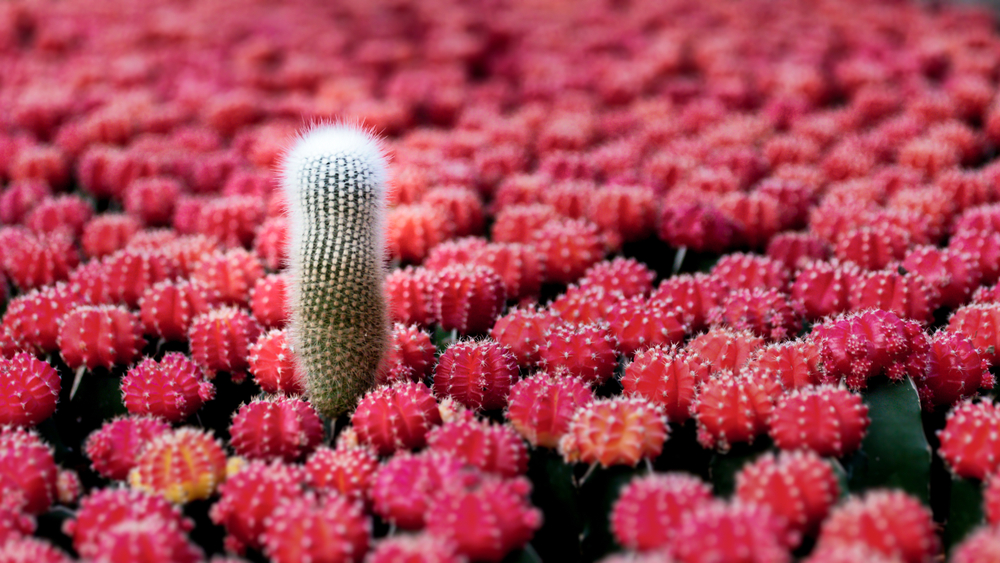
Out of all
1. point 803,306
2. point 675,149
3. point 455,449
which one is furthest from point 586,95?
point 455,449

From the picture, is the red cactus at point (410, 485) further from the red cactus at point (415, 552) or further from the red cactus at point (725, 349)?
the red cactus at point (725, 349)

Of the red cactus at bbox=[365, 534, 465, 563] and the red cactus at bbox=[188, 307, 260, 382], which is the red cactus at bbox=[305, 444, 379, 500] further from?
the red cactus at bbox=[188, 307, 260, 382]

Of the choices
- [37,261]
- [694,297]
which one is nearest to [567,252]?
[694,297]

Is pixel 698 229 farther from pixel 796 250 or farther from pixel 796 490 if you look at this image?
pixel 796 490

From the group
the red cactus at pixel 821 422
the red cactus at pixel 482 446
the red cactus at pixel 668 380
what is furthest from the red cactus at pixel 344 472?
the red cactus at pixel 821 422

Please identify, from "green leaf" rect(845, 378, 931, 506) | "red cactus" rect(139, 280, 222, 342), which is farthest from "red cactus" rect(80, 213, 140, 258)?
"green leaf" rect(845, 378, 931, 506)

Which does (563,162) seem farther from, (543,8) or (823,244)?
(543,8)
